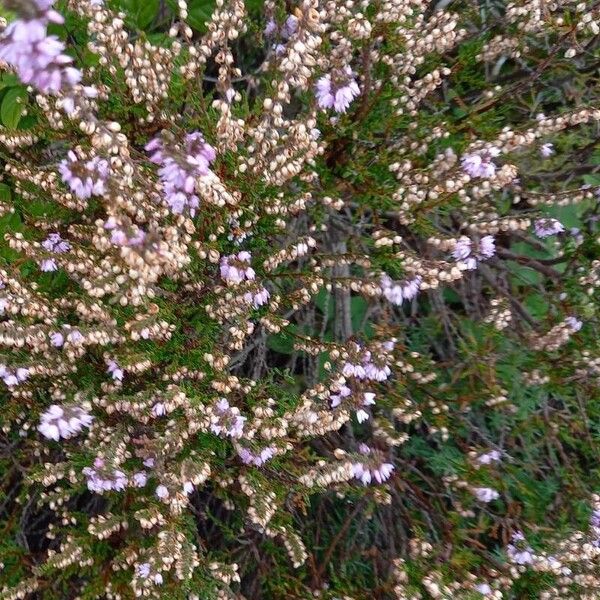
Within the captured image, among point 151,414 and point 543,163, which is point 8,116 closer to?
point 151,414

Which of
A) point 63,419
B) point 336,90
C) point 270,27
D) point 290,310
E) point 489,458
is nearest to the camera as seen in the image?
point 63,419

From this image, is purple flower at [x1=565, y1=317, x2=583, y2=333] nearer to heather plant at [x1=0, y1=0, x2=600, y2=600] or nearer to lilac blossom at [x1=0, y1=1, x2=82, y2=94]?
heather plant at [x1=0, y1=0, x2=600, y2=600]

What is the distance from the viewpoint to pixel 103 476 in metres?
2.20

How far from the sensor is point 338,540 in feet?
9.23

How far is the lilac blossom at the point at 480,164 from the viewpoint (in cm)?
219

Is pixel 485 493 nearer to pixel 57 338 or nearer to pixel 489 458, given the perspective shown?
pixel 489 458

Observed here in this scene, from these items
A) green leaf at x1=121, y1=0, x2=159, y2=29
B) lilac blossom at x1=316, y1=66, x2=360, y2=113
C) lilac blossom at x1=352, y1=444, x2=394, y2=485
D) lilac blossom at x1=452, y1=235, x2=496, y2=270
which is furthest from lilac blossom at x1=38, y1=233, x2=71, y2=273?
lilac blossom at x1=452, y1=235, x2=496, y2=270

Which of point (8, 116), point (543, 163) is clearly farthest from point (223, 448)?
point (543, 163)

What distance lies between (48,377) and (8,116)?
39.1 inches

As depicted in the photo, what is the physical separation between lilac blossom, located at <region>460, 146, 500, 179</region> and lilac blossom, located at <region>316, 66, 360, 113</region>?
17.4 inches

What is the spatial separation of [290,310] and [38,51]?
70.9 inches

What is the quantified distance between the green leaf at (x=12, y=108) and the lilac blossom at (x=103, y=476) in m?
1.29

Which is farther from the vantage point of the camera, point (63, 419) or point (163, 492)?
point (163, 492)

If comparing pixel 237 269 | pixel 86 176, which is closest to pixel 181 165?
pixel 86 176
